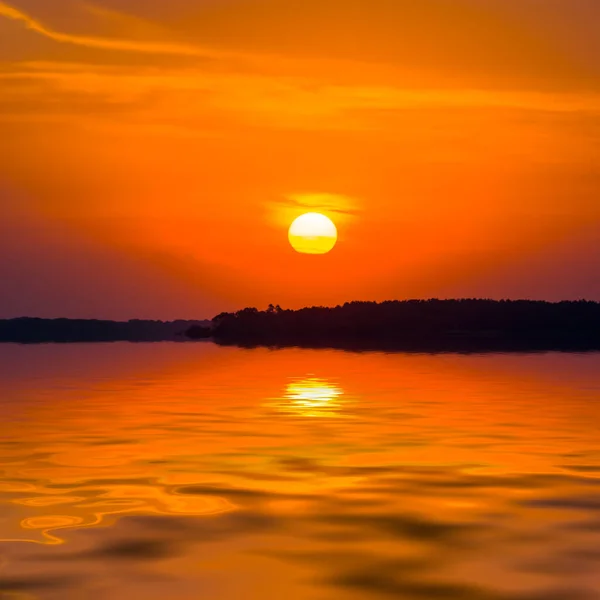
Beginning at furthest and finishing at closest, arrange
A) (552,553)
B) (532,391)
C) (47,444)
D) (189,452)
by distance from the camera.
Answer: (532,391) → (47,444) → (189,452) → (552,553)

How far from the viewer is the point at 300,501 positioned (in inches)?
699

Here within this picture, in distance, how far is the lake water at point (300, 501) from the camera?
13.0m

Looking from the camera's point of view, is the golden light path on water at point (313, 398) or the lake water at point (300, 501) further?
the golden light path on water at point (313, 398)

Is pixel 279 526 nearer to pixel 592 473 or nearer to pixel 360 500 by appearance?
pixel 360 500

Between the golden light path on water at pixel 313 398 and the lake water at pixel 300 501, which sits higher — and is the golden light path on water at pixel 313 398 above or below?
above

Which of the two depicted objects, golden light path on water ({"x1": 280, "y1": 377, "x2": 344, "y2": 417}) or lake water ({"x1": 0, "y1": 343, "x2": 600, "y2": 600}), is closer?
lake water ({"x1": 0, "y1": 343, "x2": 600, "y2": 600})

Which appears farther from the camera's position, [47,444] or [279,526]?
[47,444]

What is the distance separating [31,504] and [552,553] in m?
8.33

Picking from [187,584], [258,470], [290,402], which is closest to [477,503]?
[258,470]

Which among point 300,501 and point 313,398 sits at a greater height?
point 313,398

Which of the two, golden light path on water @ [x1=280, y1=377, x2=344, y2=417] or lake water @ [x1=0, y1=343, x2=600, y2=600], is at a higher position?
golden light path on water @ [x1=280, y1=377, x2=344, y2=417]

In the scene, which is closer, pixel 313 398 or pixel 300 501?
pixel 300 501

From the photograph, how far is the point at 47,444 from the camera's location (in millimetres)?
25781

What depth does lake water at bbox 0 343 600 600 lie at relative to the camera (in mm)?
12977
